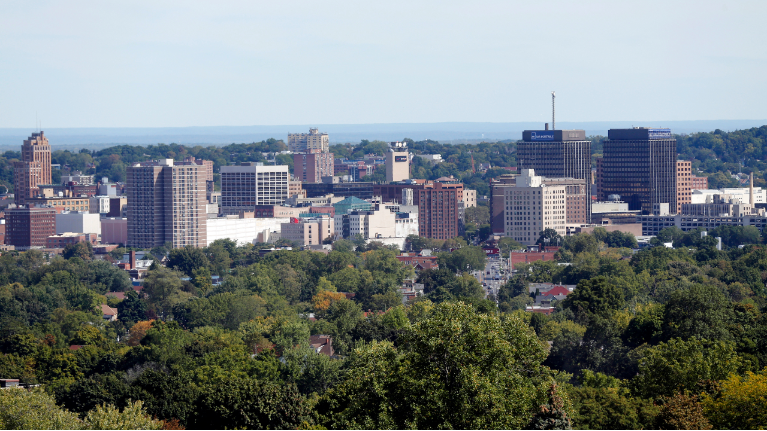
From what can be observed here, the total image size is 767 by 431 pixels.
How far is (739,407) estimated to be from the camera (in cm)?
3722

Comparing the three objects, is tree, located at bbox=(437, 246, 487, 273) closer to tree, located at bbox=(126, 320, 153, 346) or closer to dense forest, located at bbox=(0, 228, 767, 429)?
dense forest, located at bbox=(0, 228, 767, 429)

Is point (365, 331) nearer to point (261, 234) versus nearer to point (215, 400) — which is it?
point (215, 400)

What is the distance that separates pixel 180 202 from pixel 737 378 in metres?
126

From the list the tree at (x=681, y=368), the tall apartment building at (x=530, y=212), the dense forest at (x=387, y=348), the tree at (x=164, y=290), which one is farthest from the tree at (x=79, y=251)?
the tree at (x=681, y=368)

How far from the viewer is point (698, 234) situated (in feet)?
465

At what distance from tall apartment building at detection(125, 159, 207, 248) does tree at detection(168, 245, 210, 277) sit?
32.5 meters

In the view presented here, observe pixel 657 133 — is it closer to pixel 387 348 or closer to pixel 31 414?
pixel 387 348

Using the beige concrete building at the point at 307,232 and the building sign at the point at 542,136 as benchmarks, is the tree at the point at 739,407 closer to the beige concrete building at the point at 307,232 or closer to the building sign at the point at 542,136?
the beige concrete building at the point at 307,232

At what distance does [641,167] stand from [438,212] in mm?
29876

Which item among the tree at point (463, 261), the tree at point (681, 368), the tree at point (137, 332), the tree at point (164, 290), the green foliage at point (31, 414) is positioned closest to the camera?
the green foliage at point (31, 414)

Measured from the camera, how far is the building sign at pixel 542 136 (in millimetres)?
177125

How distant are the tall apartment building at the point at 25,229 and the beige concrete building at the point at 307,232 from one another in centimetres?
3121

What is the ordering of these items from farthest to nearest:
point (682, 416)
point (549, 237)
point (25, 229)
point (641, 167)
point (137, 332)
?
point (641, 167) → point (25, 229) → point (549, 237) → point (137, 332) → point (682, 416)

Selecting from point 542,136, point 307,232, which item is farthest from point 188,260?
point 542,136
